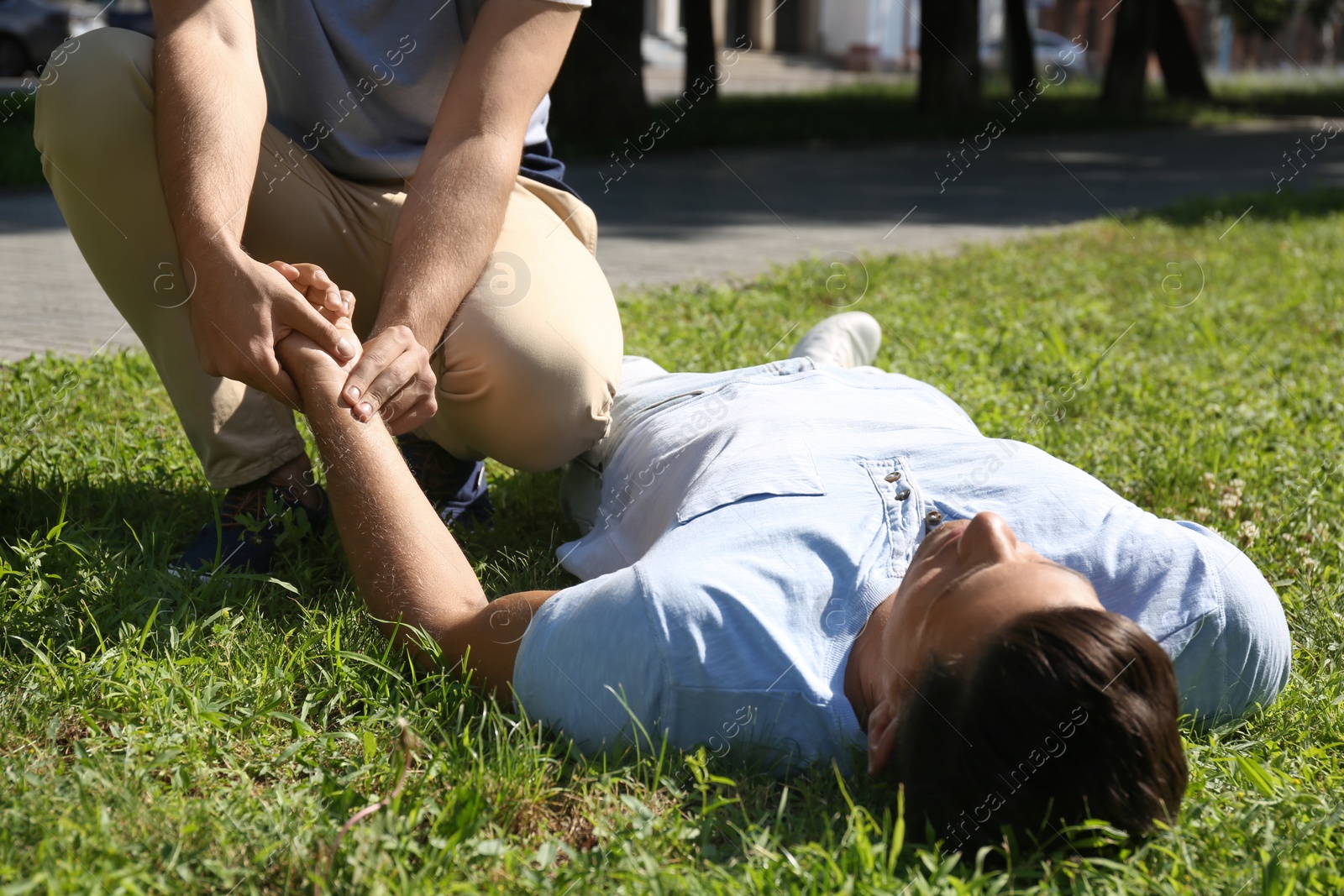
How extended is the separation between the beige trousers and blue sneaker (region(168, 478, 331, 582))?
0.04 m

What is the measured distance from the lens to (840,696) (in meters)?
1.78

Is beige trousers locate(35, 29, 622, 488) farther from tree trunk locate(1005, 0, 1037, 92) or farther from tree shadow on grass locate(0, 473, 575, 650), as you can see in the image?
tree trunk locate(1005, 0, 1037, 92)

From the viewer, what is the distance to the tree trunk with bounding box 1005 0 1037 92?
21297 millimetres

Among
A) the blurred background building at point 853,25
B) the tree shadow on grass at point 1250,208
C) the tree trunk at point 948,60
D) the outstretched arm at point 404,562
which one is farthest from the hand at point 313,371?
the blurred background building at point 853,25

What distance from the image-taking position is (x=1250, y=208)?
9.05 m

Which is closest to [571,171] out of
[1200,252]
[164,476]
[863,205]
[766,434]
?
[863,205]

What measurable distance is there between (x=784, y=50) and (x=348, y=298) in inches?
1503

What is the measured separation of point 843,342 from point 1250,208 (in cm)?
708

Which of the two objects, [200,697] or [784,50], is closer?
[200,697]

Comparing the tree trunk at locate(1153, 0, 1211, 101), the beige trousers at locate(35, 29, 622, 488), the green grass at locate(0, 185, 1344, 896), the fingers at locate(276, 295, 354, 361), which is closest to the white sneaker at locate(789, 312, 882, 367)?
the green grass at locate(0, 185, 1344, 896)

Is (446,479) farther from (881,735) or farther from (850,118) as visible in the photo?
(850,118)

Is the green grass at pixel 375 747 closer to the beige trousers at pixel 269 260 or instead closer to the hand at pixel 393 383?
the beige trousers at pixel 269 260

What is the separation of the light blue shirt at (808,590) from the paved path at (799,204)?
283cm

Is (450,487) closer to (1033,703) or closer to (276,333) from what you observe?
(276,333)
